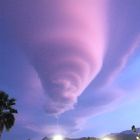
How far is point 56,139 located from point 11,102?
1742cm

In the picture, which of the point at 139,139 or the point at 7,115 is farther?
the point at 139,139

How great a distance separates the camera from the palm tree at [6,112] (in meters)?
59.8

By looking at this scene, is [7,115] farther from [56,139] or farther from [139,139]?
[139,139]

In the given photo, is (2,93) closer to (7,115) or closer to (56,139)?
(7,115)

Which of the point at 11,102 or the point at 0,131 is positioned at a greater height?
the point at 11,102

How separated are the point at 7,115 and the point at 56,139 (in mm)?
17886

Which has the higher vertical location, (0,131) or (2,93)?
(2,93)

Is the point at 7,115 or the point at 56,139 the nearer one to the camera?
the point at 7,115

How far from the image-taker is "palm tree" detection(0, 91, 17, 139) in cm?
5984

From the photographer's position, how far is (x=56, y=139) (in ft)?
242

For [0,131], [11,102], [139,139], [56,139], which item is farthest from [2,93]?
[139,139]

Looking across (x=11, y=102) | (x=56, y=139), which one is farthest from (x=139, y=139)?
(x=11, y=102)

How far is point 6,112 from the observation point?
6106 centimetres

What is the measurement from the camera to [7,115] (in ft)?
198
